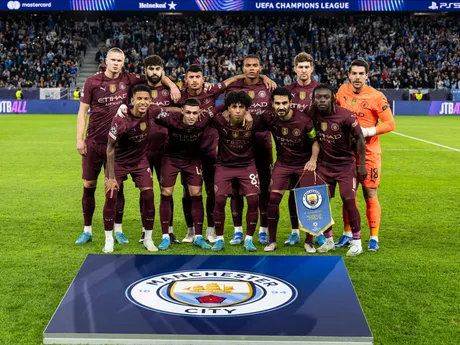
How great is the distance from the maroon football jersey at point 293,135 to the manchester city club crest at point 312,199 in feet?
1.34

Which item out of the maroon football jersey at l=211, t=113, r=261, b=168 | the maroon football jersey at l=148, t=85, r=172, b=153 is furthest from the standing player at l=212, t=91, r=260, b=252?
the maroon football jersey at l=148, t=85, r=172, b=153

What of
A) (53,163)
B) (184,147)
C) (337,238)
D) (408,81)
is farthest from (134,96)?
(408,81)

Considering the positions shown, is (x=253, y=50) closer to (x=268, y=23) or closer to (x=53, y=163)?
(x=268, y=23)

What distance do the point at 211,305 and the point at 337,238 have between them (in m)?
3.03

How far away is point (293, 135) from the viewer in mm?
6387

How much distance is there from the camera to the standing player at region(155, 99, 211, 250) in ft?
21.4

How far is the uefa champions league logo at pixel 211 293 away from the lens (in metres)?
4.34

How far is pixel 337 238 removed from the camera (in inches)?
281

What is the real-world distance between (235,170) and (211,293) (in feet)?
7.00

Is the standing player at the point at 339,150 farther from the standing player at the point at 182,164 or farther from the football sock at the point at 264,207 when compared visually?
the standing player at the point at 182,164

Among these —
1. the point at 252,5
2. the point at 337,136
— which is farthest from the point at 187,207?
the point at 252,5

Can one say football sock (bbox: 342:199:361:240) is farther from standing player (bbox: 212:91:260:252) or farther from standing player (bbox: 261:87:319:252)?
standing player (bbox: 212:91:260:252)

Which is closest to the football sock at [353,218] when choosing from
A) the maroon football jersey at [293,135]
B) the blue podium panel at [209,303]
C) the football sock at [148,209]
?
the maroon football jersey at [293,135]

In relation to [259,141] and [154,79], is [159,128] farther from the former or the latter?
[259,141]
